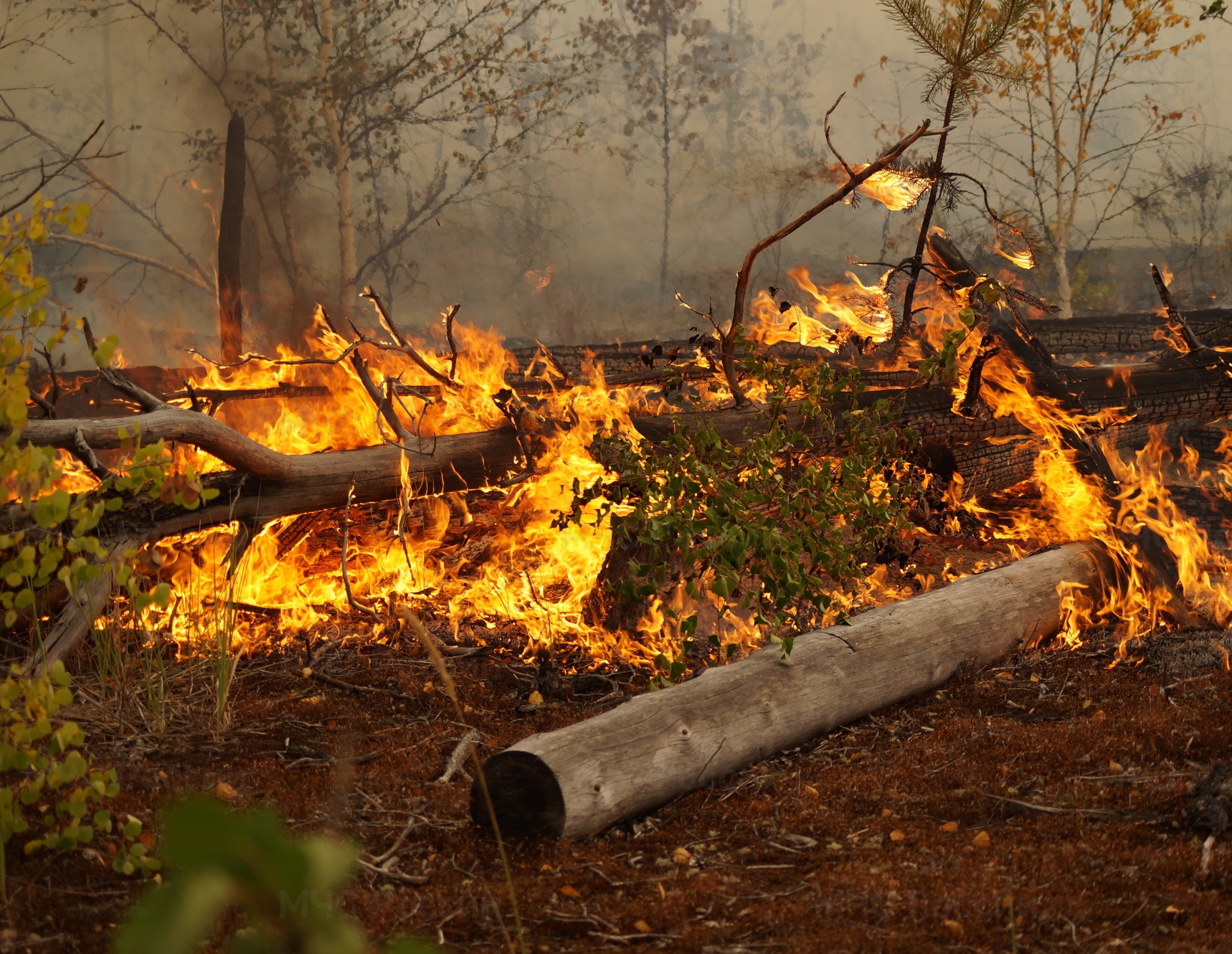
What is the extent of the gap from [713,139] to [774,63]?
2861mm

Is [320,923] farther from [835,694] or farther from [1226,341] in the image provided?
[1226,341]

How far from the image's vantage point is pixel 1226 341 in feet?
21.2

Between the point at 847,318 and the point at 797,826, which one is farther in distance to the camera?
the point at 847,318

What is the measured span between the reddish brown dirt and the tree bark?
943 centimetres

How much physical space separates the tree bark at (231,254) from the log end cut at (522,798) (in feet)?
35.5

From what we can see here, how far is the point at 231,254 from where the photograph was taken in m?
12.9

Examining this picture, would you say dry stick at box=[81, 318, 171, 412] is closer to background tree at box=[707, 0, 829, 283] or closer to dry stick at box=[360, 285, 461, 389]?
dry stick at box=[360, 285, 461, 389]

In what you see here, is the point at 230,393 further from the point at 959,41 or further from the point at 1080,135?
the point at 1080,135

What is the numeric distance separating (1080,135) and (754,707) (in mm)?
16199

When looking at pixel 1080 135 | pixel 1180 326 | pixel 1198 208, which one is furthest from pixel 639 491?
pixel 1198 208

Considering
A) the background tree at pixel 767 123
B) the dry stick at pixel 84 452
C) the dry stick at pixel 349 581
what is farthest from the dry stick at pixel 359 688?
the background tree at pixel 767 123

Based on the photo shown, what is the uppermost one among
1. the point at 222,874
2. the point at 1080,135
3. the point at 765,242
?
the point at 1080,135

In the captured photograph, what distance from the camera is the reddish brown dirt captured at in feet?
7.50

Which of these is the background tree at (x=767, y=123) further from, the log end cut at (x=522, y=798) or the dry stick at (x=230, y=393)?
the log end cut at (x=522, y=798)
